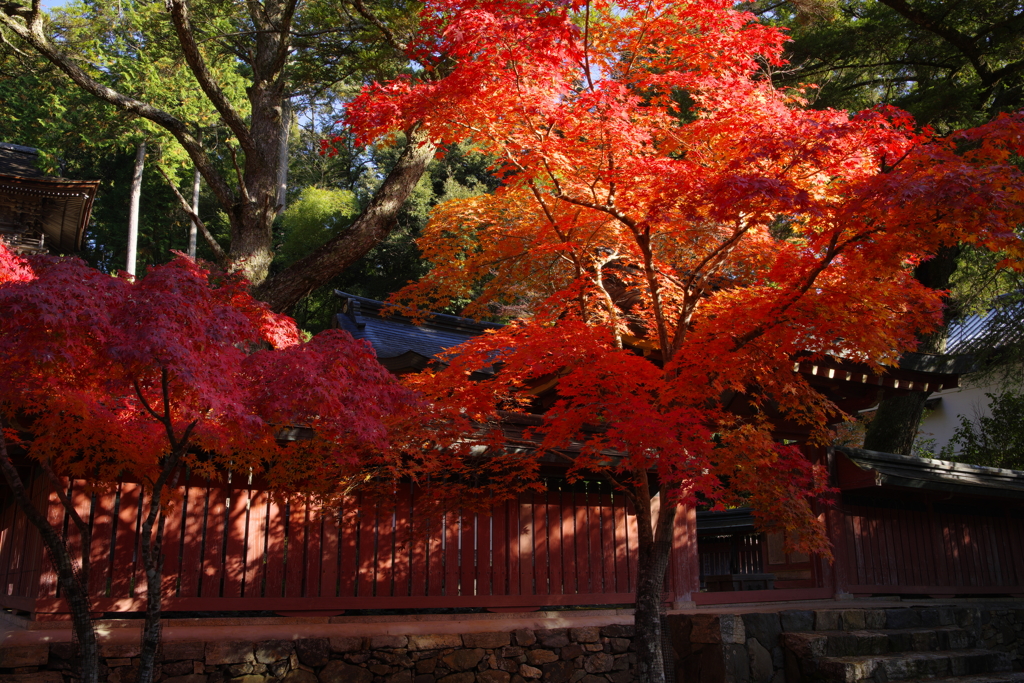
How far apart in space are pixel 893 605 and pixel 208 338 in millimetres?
9518

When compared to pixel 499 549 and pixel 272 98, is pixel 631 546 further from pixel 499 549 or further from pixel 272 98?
pixel 272 98

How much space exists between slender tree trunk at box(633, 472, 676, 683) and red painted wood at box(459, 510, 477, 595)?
6.18ft

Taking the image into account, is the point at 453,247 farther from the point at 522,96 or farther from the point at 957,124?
the point at 957,124

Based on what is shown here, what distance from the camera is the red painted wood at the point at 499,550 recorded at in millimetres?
8570

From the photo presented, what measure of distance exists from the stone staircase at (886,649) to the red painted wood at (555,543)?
2588 mm

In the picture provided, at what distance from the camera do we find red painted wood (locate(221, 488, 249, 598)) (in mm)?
7359

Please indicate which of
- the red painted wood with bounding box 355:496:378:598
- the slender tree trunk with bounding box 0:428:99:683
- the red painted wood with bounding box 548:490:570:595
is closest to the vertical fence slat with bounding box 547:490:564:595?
the red painted wood with bounding box 548:490:570:595

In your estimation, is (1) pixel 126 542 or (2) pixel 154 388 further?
(1) pixel 126 542

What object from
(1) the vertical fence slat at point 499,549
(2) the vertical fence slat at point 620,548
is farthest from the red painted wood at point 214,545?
(2) the vertical fence slat at point 620,548

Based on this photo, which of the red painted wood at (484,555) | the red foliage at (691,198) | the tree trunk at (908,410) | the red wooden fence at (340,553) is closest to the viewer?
the red foliage at (691,198)

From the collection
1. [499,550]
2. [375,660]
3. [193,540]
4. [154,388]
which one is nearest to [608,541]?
[499,550]

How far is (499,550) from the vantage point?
867cm

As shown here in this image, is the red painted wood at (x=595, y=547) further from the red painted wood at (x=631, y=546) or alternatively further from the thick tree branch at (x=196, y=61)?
the thick tree branch at (x=196, y=61)

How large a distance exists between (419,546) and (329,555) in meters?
1.01
